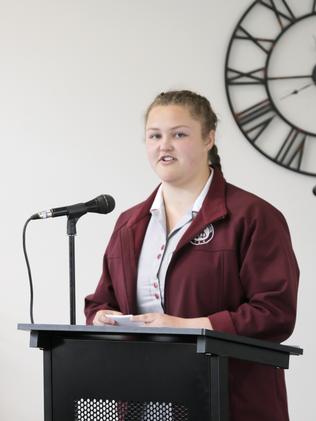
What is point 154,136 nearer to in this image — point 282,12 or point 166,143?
point 166,143

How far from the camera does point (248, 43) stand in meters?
4.16

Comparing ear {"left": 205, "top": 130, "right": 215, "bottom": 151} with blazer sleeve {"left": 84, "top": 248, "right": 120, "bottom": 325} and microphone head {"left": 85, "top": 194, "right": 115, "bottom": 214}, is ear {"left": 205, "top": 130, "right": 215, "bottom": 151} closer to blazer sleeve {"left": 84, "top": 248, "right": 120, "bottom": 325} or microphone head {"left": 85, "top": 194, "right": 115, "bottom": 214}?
microphone head {"left": 85, "top": 194, "right": 115, "bottom": 214}

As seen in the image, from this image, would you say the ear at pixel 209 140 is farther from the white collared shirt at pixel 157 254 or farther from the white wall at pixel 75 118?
the white wall at pixel 75 118

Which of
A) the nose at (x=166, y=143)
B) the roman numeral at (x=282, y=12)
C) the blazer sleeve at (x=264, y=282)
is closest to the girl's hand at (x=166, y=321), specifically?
the blazer sleeve at (x=264, y=282)

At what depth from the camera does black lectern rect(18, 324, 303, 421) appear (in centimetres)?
195

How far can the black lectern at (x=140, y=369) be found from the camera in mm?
1952

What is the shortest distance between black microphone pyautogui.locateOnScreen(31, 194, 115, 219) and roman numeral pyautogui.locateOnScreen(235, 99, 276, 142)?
1.67 meters

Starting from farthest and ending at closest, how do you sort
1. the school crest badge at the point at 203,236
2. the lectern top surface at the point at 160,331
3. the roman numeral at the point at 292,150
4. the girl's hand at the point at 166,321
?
the roman numeral at the point at 292,150, the school crest badge at the point at 203,236, the girl's hand at the point at 166,321, the lectern top surface at the point at 160,331

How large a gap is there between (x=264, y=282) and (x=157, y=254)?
1.08 feet

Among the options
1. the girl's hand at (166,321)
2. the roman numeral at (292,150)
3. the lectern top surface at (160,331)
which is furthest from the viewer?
the roman numeral at (292,150)

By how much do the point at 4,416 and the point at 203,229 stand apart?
222 cm

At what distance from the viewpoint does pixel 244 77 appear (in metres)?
4.16

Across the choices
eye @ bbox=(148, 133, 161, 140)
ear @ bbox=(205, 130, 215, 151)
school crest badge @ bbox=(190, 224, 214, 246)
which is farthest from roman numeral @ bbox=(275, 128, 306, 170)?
school crest badge @ bbox=(190, 224, 214, 246)

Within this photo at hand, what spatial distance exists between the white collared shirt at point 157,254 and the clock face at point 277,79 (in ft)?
5.33
